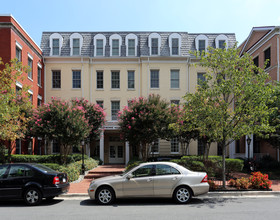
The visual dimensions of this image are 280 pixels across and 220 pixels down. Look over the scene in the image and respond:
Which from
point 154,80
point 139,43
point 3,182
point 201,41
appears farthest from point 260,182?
point 139,43

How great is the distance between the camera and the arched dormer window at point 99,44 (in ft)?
90.5

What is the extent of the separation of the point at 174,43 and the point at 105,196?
68.5ft

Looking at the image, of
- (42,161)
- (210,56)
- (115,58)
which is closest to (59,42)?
(115,58)

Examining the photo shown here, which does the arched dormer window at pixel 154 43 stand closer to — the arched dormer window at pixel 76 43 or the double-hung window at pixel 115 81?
the double-hung window at pixel 115 81

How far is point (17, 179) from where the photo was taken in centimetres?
973

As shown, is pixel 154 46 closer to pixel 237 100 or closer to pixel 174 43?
pixel 174 43

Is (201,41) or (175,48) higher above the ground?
(201,41)

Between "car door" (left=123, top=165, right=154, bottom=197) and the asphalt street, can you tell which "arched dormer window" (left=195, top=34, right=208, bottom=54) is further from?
"car door" (left=123, top=165, right=154, bottom=197)

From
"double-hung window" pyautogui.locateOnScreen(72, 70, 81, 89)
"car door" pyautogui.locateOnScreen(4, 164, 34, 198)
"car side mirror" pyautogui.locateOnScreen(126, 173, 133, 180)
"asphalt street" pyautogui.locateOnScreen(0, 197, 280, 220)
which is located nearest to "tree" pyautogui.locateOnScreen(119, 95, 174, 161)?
"asphalt street" pyautogui.locateOnScreen(0, 197, 280, 220)

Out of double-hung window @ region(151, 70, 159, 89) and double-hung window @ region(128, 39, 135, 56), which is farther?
double-hung window @ region(128, 39, 135, 56)

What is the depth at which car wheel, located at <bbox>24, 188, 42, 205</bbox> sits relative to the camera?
9.60m

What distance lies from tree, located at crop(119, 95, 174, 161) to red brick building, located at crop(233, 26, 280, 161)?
6993 mm

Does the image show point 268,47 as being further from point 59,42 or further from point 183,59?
point 59,42

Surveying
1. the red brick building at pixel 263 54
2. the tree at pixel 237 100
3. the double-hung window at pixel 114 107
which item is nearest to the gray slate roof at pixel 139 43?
the red brick building at pixel 263 54
